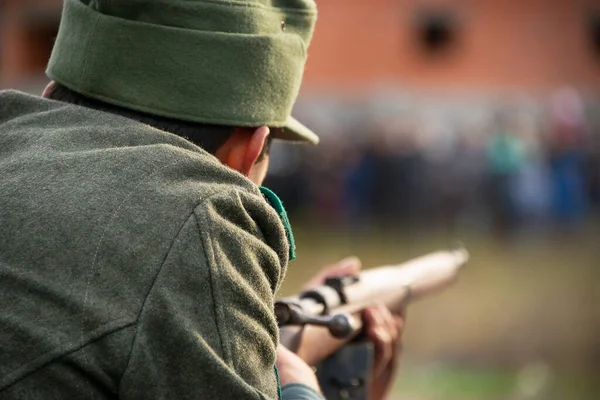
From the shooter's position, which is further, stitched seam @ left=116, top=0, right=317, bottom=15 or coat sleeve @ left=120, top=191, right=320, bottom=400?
stitched seam @ left=116, top=0, right=317, bottom=15

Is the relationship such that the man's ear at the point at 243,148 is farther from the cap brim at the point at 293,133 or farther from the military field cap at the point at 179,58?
the cap brim at the point at 293,133

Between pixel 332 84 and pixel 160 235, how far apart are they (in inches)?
1377

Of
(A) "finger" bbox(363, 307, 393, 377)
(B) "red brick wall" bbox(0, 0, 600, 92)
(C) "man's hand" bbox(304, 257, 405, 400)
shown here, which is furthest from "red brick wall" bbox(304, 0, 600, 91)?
(A) "finger" bbox(363, 307, 393, 377)

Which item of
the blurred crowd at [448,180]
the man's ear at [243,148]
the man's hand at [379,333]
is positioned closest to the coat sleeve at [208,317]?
the man's ear at [243,148]

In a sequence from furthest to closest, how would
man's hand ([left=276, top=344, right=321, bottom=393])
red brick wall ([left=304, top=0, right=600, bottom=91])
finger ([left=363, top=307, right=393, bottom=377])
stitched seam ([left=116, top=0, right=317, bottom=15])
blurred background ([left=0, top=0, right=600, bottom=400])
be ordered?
red brick wall ([left=304, top=0, right=600, bottom=91]) → blurred background ([left=0, top=0, right=600, bottom=400]) → finger ([left=363, top=307, right=393, bottom=377]) → man's hand ([left=276, top=344, right=321, bottom=393]) → stitched seam ([left=116, top=0, right=317, bottom=15])

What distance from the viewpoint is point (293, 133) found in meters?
2.94

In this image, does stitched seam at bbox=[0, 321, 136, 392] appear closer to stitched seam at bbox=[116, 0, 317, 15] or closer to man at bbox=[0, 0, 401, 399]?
man at bbox=[0, 0, 401, 399]

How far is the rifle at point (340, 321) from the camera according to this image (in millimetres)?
3174

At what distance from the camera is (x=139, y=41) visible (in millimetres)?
2562

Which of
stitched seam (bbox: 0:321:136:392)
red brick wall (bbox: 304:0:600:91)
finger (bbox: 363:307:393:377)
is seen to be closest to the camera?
stitched seam (bbox: 0:321:136:392)

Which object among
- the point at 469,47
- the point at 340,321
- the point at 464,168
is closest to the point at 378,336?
the point at 340,321

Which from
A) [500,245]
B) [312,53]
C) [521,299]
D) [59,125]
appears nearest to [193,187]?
[59,125]

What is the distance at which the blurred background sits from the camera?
1205 cm

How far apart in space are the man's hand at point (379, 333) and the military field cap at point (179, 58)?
1.29m
